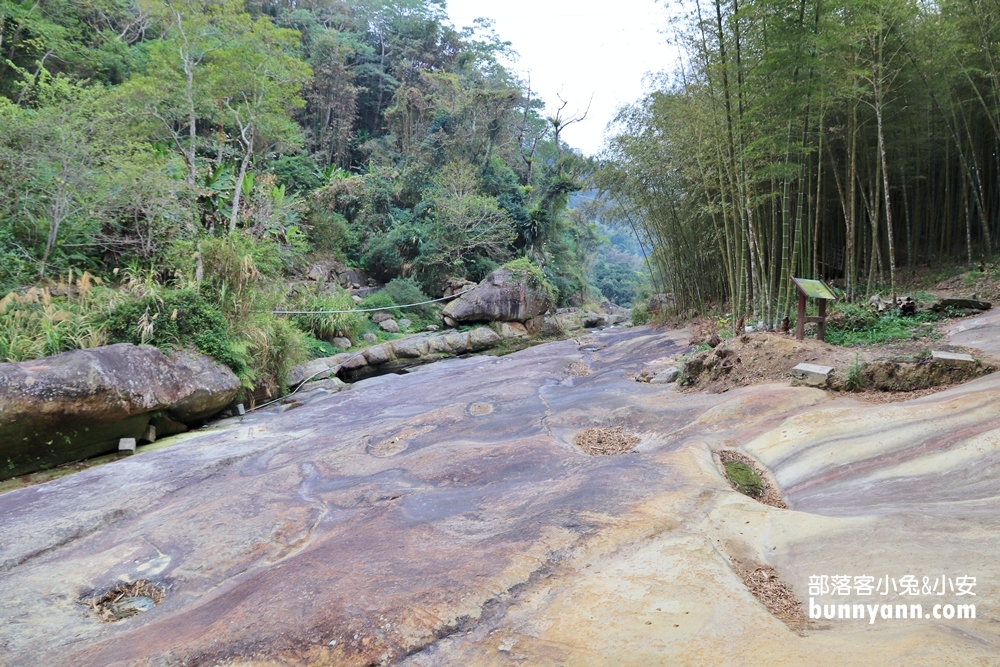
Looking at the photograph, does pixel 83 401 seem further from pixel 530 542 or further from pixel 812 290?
pixel 812 290

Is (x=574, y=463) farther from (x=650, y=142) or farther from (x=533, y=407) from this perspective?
(x=650, y=142)

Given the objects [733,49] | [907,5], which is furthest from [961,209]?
[733,49]

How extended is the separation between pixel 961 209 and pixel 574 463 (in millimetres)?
10202

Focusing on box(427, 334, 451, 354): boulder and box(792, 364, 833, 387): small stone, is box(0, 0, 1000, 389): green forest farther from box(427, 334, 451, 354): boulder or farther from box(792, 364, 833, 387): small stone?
box(427, 334, 451, 354): boulder

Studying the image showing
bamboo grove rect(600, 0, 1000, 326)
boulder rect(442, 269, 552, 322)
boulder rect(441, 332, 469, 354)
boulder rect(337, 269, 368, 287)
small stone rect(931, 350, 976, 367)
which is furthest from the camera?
boulder rect(337, 269, 368, 287)

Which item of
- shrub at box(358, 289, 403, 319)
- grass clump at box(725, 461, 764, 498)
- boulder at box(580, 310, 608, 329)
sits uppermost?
shrub at box(358, 289, 403, 319)

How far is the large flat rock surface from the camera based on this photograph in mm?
1788

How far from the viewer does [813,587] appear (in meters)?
1.98

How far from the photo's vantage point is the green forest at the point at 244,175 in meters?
7.18

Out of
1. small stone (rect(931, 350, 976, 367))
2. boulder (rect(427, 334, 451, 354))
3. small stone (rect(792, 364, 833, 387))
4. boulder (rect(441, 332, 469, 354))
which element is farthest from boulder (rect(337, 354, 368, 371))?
small stone (rect(931, 350, 976, 367))

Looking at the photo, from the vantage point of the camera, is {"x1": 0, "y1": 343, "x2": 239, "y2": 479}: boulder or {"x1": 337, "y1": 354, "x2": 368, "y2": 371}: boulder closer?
{"x1": 0, "y1": 343, "x2": 239, "y2": 479}: boulder

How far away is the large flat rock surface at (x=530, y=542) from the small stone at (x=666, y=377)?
4.74 feet

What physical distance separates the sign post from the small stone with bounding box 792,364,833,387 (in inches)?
34.8

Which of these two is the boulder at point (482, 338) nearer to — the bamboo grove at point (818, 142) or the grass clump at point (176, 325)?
the bamboo grove at point (818, 142)
